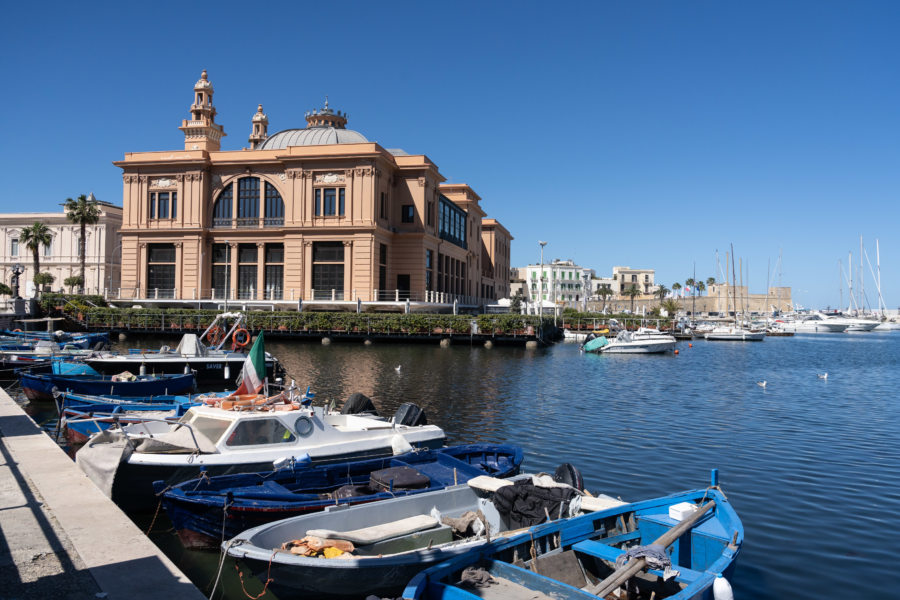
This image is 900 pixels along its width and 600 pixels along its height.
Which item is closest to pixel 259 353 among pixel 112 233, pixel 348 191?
pixel 348 191

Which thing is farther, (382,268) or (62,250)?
(62,250)

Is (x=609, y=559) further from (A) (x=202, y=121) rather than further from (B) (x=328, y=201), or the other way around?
(A) (x=202, y=121)

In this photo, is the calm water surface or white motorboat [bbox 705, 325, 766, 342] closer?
the calm water surface

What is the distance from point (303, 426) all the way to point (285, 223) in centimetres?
5396

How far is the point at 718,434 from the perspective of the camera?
22297 millimetres

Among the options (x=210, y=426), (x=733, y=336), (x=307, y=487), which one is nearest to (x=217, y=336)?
(x=210, y=426)

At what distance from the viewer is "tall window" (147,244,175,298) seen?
227 ft

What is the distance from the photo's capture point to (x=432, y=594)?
7789 millimetres

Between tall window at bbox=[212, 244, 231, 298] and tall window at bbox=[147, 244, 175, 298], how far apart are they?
14.7 ft

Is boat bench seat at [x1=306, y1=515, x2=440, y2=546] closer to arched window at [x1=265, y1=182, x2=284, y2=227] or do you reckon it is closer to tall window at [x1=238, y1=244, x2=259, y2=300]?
arched window at [x1=265, y1=182, x2=284, y2=227]

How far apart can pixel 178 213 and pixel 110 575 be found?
6661 centimetres

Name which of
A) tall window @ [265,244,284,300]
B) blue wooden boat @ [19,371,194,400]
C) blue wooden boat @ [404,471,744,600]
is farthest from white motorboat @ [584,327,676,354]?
blue wooden boat @ [404,471,744,600]

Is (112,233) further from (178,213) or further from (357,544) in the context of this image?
(357,544)

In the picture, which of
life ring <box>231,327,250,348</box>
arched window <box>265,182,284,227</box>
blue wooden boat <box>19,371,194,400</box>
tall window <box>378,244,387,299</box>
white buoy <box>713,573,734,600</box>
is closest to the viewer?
white buoy <box>713,573,734,600</box>
